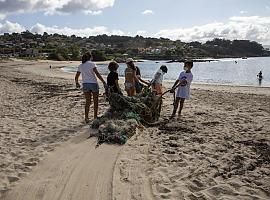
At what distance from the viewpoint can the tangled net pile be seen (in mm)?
6876

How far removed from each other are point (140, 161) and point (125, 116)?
7.83 ft

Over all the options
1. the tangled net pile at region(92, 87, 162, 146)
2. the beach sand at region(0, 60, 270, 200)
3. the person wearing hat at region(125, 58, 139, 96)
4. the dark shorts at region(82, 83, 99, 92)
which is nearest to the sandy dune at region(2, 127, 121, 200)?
the beach sand at region(0, 60, 270, 200)

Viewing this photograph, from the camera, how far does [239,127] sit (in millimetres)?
8398

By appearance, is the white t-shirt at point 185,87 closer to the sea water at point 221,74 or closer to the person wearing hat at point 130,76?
the person wearing hat at point 130,76

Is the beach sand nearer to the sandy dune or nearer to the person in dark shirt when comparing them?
the sandy dune

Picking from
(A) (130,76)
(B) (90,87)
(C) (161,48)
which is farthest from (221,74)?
(C) (161,48)

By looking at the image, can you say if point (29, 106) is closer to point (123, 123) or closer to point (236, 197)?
point (123, 123)

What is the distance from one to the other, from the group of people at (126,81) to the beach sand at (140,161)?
772 mm

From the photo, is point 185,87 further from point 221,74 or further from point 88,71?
point 221,74

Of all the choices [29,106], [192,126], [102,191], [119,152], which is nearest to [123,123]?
[119,152]

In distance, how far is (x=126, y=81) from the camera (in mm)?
10023

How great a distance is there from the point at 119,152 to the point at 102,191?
1625 millimetres

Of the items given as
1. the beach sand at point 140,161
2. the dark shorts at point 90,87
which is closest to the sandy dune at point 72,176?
the beach sand at point 140,161

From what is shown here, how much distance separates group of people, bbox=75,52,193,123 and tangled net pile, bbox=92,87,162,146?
0.36 meters
